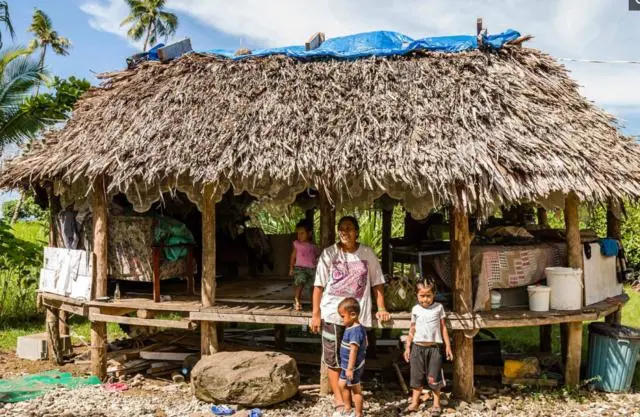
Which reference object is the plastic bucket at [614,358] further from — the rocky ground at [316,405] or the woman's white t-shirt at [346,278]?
the woman's white t-shirt at [346,278]

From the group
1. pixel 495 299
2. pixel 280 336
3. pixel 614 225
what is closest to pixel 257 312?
pixel 280 336

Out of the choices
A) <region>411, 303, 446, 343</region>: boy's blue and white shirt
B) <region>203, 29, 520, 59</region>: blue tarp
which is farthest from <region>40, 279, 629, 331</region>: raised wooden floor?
<region>203, 29, 520, 59</region>: blue tarp

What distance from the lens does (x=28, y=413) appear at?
6.14 meters

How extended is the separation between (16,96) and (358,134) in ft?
25.0

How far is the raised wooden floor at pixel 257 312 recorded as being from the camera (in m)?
6.37

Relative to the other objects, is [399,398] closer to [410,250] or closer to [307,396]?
[307,396]

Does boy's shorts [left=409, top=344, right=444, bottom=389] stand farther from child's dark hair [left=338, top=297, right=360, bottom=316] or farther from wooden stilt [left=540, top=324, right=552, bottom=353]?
wooden stilt [left=540, top=324, right=552, bottom=353]

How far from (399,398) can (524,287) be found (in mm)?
1968

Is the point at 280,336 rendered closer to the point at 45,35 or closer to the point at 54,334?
the point at 54,334

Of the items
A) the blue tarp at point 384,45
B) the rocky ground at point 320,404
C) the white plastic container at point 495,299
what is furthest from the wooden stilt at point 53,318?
the white plastic container at point 495,299

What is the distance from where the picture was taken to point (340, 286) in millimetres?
6059

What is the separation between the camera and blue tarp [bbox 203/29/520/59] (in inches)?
303

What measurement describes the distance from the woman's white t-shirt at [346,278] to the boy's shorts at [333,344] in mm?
74

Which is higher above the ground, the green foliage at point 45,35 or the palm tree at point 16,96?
the green foliage at point 45,35
